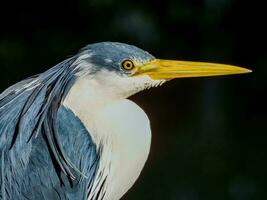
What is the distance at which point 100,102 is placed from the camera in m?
3.38

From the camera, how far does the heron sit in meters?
3.30

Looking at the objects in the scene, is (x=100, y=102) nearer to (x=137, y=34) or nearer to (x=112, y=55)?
(x=112, y=55)

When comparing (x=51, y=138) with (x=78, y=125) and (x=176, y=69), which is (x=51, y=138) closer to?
(x=78, y=125)

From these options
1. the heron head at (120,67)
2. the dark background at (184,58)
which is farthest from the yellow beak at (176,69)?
the dark background at (184,58)

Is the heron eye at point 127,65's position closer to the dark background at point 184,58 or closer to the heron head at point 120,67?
the heron head at point 120,67

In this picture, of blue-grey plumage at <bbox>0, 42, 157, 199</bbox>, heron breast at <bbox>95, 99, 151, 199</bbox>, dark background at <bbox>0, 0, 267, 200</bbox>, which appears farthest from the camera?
dark background at <bbox>0, 0, 267, 200</bbox>

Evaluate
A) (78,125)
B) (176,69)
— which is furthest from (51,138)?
(176,69)

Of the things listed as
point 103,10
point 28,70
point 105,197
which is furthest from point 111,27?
point 105,197

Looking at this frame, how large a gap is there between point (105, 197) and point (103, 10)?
3096 millimetres

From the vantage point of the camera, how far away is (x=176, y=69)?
11.4ft

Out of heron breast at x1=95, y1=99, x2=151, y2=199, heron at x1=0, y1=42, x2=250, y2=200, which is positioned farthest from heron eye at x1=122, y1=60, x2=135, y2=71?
heron breast at x1=95, y1=99, x2=151, y2=199

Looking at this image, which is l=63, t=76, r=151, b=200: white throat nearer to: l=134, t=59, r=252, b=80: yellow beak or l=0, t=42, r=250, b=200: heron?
l=0, t=42, r=250, b=200: heron

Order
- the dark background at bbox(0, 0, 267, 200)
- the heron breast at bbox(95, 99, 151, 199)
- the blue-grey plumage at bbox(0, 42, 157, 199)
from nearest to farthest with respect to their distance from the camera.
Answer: the blue-grey plumage at bbox(0, 42, 157, 199), the heron breast at bbox(95, 99, 151, 199), the dark background at bbox(0, 0, 267, 200)

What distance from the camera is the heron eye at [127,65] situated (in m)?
3.36
